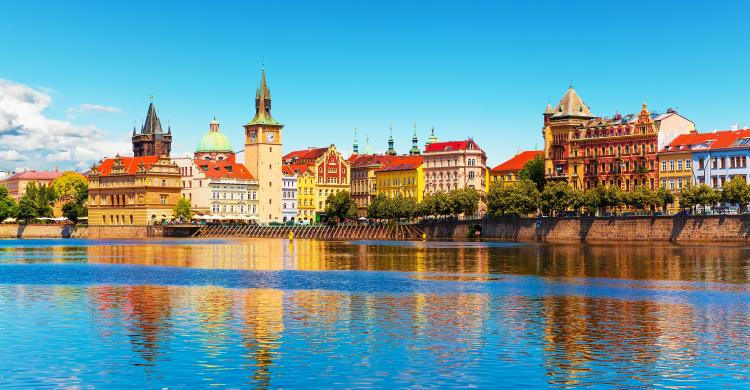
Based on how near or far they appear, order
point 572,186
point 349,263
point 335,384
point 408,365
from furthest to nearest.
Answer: point 572,186, point 349,263, point 408,365, point 335,384

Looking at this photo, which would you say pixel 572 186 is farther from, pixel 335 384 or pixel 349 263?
pixel 335 384

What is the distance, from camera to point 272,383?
103 feet

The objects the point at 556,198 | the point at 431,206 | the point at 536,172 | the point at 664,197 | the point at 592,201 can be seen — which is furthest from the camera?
the point at 536,172

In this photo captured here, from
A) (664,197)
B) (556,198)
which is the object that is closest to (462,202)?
(556,198)

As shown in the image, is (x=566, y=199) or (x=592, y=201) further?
(x=566, y=199)

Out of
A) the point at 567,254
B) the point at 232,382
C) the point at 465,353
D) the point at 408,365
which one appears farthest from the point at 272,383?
the point at 567,254

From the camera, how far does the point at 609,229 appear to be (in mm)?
140375

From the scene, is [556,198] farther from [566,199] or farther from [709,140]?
[709,140]

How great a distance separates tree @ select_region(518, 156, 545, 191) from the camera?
182625 millimetres

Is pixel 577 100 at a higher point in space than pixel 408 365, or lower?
higher

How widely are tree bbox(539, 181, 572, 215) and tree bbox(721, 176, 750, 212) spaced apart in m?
23.7

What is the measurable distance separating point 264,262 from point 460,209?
8297 centimetres

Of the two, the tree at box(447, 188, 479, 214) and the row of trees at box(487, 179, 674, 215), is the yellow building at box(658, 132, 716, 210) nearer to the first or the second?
the row of trees at box(487, 179, 674, 215)

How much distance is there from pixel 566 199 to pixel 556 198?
1983 mm
